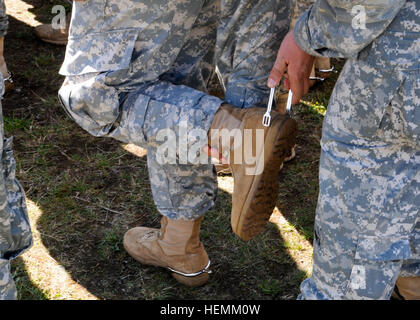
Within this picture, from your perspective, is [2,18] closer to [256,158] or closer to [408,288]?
[256,158]

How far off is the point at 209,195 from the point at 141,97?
20.1 inches

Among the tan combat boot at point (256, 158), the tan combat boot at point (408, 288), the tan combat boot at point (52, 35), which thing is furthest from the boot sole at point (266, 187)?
the tan combat boot at point (52, 35)

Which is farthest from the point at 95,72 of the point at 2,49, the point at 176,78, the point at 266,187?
the point at 2,49

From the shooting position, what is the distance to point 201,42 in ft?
8.05

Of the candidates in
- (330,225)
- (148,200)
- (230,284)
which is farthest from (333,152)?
(148,200)

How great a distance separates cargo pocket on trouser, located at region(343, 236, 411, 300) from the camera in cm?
195

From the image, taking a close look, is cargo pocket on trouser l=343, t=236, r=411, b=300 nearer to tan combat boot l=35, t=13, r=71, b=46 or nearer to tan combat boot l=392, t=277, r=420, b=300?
tan combat boot l=392, t=277, r=420, b=300

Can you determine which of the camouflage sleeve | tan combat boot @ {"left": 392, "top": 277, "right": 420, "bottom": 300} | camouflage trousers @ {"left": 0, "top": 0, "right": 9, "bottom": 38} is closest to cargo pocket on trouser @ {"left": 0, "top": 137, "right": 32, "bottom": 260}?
the camouflage sleeve

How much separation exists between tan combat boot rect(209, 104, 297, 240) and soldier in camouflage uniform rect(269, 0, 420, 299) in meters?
0.15

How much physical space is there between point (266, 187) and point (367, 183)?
0.39m

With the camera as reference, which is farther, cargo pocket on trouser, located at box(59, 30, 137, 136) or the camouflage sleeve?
cargo pocket on trouser, located at box(59, 30, 137, 136)

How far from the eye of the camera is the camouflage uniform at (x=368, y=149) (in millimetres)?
1729

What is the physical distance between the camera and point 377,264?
196 cm

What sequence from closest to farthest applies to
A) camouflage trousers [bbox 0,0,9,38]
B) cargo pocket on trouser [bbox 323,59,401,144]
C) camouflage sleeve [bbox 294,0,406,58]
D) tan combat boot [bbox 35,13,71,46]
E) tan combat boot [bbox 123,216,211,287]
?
1. camouflage sleeve [bbox 294,0,406,58]
2. cargo pocket on trouser [bbox 323,59,401,144]
3. tan combat boot [bbox 123,216,211,287]
4. camouflage trousers [bbox 0,0,9,38]
5. tan combat boot [bbox 35,13,71,46]
